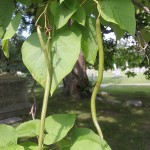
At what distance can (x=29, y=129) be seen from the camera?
0.54m

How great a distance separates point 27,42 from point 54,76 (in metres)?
0.08

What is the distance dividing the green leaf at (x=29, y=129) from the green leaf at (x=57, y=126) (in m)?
0.02

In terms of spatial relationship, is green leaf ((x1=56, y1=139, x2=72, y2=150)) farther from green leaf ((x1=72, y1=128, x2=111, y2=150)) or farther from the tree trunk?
the tree trunk

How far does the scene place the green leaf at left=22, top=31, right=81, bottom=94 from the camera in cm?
47

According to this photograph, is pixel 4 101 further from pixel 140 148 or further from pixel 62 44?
pixel 62 44

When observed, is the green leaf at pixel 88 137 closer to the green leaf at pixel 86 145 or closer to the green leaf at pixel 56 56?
the green leaf at pixel 86 145

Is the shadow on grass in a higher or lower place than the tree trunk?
lower

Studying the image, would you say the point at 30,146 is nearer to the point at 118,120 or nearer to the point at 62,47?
the point at 62,47

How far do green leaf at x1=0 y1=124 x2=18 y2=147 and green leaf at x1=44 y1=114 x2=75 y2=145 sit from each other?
0.05 meters


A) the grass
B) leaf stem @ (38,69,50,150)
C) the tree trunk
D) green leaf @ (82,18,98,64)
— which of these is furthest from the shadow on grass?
leaf stem @ (38,69,50,150)

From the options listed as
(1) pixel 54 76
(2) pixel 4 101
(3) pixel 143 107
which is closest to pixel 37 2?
(1) pixel 54 76

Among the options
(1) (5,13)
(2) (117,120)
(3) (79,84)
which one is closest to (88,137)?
(1) (5,13)

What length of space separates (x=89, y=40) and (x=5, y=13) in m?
0.17

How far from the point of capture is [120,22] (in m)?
0.53
